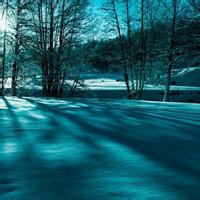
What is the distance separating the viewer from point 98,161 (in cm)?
233

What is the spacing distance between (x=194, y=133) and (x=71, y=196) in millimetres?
2389

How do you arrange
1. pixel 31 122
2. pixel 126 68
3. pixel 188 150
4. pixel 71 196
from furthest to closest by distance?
pixel 126 68, pixel 31 122, pixel 188 150, pixel 71 196

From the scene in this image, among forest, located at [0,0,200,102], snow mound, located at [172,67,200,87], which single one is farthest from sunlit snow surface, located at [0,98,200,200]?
snow mound, located at [172,67,200,87]

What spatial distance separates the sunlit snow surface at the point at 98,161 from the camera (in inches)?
66.9

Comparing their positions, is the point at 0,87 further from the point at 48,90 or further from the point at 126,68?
the point at 126,68

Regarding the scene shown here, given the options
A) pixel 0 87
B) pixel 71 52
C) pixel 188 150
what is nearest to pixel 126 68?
pixel 71 52

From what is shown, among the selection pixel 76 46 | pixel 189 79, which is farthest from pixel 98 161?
pixel 189 79

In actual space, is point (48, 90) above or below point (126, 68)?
below

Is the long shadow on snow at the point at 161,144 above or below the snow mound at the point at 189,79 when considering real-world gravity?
below

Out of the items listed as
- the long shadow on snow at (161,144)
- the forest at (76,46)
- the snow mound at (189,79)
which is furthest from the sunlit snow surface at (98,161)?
the snow mound at (189,79)

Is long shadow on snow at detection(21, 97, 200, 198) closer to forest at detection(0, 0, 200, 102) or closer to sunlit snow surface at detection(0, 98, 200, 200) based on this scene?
sunlit snow surface at detection(0, 98, 200, 200)

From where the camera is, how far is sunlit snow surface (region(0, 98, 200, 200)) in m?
1.70

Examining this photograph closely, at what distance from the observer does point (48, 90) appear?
14594 mm

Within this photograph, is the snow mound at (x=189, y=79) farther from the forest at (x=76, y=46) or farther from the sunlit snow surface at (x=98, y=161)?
the sunlit snow surface at (x=98, y=161)
